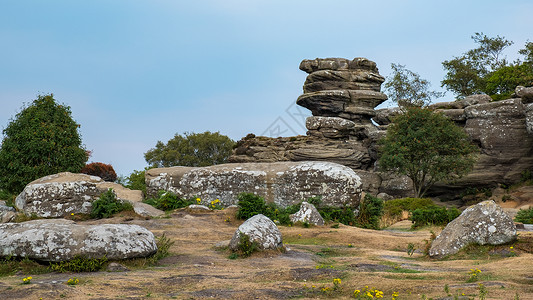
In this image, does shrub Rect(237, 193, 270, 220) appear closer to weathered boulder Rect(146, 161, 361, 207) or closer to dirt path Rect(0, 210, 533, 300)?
weathered boulder Rect(146, 161, 361, 207)

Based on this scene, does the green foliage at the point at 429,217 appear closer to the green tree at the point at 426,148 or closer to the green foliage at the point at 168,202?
the green foliage at the point at 168,202

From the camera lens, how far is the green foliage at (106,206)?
17.9 m

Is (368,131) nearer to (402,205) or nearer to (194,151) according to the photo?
(402,205)

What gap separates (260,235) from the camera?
12.1 m

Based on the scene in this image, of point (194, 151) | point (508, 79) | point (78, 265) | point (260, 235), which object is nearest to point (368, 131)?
point (508, 79)

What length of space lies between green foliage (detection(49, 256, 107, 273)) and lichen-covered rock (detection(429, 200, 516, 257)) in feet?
24.7

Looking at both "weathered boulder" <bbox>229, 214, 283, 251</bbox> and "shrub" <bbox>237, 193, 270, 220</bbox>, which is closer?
"weathered boulder" <bbox>229, 214, 283, 251</bbox>

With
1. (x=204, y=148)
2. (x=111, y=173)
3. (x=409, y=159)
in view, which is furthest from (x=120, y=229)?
(x=204, y=148)

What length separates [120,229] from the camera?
1090 cm

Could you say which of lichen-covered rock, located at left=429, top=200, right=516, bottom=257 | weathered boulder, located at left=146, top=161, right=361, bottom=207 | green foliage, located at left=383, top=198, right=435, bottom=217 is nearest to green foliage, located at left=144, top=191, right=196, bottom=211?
A: weathered boulder, located at left=146, top=161, right=361, bottom=207

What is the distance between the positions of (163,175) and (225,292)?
13353 millimetres

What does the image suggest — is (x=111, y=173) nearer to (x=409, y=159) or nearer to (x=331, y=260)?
(x=409, y=159)

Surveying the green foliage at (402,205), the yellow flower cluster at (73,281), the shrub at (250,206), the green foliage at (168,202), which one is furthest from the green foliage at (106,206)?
the green foliage at (402,205)

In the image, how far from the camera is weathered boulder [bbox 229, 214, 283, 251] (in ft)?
39.6
